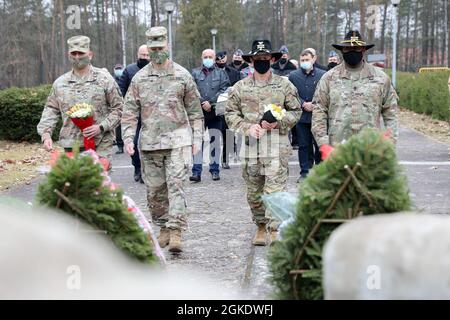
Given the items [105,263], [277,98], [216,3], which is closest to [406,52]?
[216,3]

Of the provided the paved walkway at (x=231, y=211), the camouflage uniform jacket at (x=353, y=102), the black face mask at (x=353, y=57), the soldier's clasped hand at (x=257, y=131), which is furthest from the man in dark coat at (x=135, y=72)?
the black face mask at (x=353, y=57)

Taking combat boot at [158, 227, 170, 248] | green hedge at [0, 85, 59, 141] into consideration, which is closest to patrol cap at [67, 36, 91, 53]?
combat boot at [158, 227, 170, 248]

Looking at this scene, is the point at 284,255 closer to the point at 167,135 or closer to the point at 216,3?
the point at 167,135

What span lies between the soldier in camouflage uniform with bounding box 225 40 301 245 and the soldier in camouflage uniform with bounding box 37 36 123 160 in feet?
3.82

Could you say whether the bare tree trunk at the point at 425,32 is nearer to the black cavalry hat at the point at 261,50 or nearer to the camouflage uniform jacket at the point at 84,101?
the black cavalry hat at the point at 261,50

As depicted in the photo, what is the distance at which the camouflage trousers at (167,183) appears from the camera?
6.06 m

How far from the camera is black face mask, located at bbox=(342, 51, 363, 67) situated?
592 cm

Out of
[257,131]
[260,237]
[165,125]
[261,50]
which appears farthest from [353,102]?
[165,125]

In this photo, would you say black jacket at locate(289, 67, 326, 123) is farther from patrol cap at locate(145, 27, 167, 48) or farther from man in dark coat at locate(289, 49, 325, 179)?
patrol cap at locate(145, 27, 167, 48)

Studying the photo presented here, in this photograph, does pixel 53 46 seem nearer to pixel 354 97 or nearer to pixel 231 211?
pixel 231 211

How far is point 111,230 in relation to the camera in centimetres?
246

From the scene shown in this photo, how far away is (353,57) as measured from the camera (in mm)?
5914

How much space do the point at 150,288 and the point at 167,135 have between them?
449 cm

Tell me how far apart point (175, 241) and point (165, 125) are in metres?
1.08
